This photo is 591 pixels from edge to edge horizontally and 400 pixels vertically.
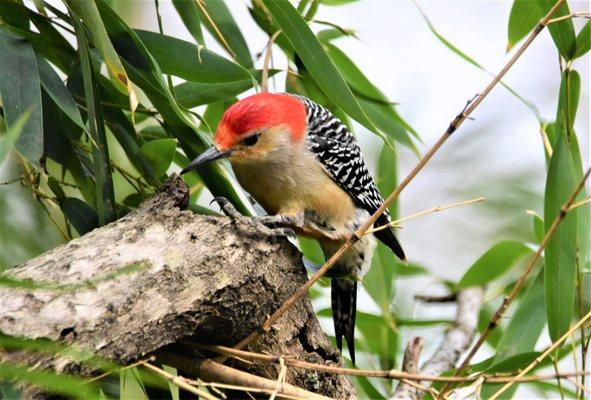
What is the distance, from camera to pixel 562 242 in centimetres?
243

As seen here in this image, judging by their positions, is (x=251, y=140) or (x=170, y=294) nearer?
(x=170, y=294)

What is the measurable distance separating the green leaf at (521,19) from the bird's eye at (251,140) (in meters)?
0.82

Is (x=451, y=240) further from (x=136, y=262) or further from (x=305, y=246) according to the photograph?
(x=136, y=262)

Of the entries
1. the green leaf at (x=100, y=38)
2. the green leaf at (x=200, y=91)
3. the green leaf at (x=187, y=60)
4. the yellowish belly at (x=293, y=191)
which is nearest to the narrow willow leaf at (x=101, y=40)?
the green leaf at (x=100, y=38)

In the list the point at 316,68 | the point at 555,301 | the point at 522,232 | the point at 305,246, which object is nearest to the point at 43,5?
the point at 316,68

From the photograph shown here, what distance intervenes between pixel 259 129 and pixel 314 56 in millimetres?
364

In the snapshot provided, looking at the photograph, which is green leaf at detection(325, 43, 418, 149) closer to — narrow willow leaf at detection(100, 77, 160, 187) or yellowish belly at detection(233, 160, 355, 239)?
yellowish belly at detection(233, 160, 355, 239)

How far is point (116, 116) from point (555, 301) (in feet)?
4.36

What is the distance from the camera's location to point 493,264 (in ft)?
10.6

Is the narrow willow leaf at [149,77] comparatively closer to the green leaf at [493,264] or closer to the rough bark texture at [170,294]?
the rough bark texture at [170,294]

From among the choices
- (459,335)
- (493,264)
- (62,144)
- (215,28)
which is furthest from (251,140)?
(459,335)

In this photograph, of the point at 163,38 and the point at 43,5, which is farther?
the point at 163,38

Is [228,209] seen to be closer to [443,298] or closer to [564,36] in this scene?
[564,36]

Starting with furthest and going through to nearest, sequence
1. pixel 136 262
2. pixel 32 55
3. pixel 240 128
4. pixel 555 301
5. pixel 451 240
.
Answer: pixel 451 240 < pixel 240 128 < pixel 555 301 < pixel 32 55 < pixel 136 262
